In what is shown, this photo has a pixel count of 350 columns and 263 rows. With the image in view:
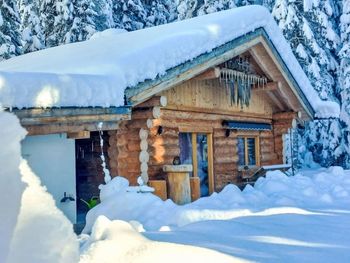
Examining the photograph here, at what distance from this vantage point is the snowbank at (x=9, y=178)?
0.81 meters

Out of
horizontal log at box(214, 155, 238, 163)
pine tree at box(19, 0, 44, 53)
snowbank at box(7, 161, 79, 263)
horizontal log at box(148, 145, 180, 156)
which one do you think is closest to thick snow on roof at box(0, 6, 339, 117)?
horizontal log at box(148, 145, 180, 156)

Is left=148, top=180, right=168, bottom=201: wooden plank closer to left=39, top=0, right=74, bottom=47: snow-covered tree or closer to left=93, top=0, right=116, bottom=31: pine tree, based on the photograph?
left=39, top=0, right=74, bottom=47: snow-covered tree

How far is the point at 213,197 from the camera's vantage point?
27.6 feet

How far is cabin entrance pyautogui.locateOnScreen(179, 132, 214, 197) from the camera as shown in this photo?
1062 centimetres

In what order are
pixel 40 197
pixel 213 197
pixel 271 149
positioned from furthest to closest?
pixel 271 149 → pixel 213 197 → pixel 40 197

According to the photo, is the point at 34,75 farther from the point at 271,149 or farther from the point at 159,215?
the point at 271,149

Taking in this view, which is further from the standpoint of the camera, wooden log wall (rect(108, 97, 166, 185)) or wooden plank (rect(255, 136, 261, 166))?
wooden plank (rect(255, 136, 261, 166))

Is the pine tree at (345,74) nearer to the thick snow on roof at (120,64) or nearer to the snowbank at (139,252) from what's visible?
the thick snow on roof at (120,64)

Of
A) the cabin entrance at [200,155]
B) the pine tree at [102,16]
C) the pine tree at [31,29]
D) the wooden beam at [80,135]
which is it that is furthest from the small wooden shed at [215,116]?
the pine tree at [31,29]

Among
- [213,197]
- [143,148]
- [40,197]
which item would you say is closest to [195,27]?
[143,148]

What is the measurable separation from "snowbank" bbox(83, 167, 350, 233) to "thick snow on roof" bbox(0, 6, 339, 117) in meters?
1.75

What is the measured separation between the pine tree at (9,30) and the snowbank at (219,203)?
1272cm

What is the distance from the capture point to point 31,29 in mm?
Result: 24000

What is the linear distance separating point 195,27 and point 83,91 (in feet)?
13.1
